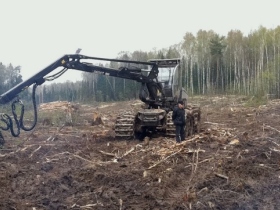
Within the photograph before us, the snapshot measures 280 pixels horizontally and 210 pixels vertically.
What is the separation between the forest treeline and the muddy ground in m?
27.0

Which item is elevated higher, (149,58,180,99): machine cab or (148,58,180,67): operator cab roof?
(148,58,180,67): operator cab roof

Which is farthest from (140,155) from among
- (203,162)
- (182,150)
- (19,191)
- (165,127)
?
(19,191)

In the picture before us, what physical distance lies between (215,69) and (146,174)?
43121mm

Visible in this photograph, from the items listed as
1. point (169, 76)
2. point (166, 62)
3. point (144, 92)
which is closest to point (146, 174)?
point (144, 92)

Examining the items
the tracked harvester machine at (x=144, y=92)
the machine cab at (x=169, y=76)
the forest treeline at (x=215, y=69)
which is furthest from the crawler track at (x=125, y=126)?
the forest treeline at (x=215, y=69)

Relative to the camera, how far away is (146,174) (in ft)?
29.3

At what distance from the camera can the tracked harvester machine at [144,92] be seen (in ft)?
39.7

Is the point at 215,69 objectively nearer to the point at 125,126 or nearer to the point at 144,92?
the point at 144,92

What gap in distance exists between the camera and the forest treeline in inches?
1686

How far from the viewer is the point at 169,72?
48.5 feet

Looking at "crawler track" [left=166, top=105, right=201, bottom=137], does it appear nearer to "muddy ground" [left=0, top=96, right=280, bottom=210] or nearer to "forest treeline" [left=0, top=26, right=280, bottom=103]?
"muddy ground" [left=0, top=96, right=280, bottom=210]

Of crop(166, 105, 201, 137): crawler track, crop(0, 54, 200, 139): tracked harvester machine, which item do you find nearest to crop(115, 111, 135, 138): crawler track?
crop(0, 54, 200, 139): tracked harvester machine

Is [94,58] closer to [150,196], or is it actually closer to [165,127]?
[165,127]

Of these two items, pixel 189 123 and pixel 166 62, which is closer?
pixel 189 123
